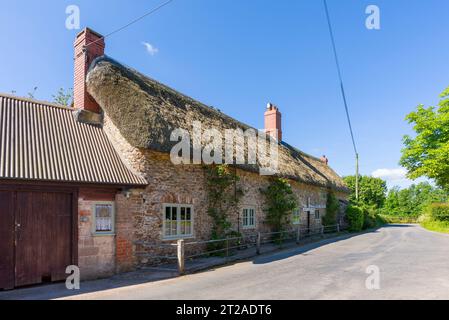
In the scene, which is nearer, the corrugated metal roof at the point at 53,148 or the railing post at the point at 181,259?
the corrugated metal roof at the point at 53,148

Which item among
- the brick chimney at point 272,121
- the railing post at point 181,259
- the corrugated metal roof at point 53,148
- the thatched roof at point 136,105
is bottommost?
the railing post at point 181,259

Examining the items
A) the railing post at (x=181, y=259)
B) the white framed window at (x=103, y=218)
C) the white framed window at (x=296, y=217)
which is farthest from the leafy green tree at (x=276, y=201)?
the white framed window at (x=103, y=218)

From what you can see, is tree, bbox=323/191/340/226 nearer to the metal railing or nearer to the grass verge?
the metal railing

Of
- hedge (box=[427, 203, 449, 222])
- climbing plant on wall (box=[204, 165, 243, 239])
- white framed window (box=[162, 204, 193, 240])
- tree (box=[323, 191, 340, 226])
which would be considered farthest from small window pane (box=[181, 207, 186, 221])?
hedge (box=[427, 203, 449, 222])

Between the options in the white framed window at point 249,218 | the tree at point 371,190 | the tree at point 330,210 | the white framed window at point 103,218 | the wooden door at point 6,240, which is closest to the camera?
the wooden door at point 6,240

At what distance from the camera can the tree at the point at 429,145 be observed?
26.5 m

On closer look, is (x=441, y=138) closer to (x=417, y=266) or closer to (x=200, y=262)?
(x=417, y=266)

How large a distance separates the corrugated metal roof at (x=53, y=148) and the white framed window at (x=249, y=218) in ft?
21.0

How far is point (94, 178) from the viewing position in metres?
9.10

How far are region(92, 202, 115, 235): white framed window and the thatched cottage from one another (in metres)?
0.03

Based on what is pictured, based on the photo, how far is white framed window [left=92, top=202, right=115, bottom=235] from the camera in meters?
9.35

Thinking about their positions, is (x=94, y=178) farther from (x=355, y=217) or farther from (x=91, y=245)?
(x=355, y=217)

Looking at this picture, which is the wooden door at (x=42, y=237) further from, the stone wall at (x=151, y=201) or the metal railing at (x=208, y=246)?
the metal railing at (x=208, y=246)
